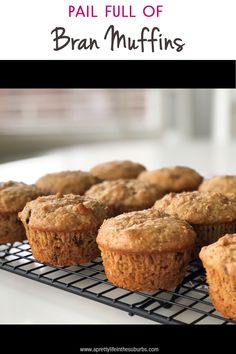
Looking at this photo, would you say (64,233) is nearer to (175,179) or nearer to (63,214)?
(63,214)

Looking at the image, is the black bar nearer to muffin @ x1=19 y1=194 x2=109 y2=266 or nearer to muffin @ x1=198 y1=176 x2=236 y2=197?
muffin @ x1=198 y1=176 x2=236 y2=197

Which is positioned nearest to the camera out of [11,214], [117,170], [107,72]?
[11,214]

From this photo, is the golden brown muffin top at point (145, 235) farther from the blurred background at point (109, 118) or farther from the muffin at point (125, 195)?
the blurred background at point (109, 118)

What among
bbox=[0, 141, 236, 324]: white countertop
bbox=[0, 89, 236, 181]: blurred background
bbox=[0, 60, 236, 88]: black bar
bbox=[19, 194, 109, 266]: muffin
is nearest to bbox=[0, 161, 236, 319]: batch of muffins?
bbox=[19, 194, 109, 266]: muffin

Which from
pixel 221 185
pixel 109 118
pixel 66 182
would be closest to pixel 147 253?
pixel 221 185

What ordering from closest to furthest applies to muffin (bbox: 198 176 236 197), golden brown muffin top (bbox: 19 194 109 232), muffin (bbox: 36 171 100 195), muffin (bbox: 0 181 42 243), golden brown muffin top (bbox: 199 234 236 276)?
golden brown muffin top (bbox: 199 234 236 276)
golden brown muffin top (bbox: 19 194 109 232)
muffin (bbox: 0 181 42 243)
muffin (bbox: 198 176 236 197)
muffin (bbox: 36 171 100 195)

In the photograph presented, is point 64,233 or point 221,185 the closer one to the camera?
point 64,233

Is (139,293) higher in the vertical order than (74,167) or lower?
lower
